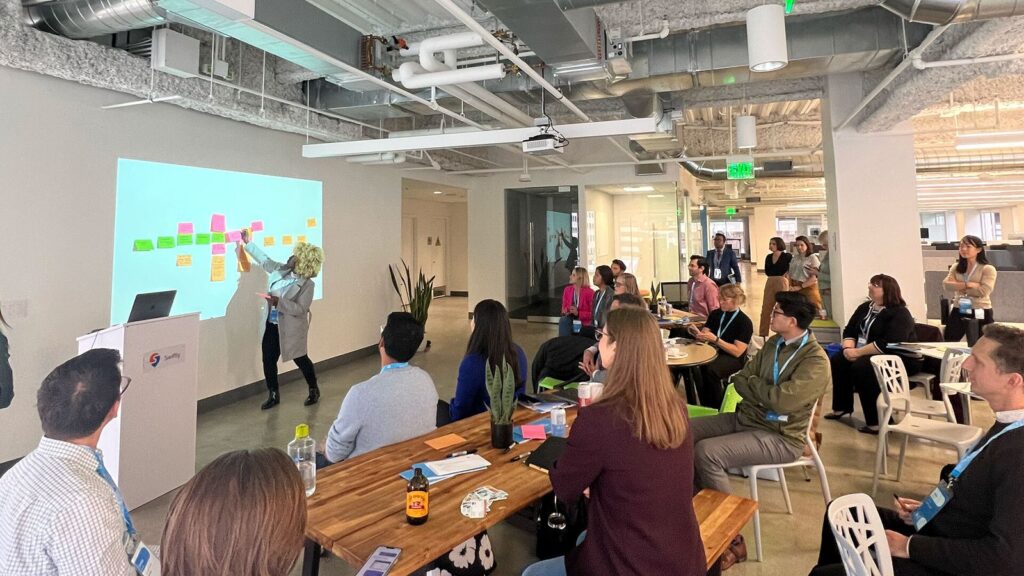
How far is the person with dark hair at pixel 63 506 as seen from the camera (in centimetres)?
102

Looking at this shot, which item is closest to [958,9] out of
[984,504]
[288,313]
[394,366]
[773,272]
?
[984,504]

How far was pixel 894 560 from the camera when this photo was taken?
1491 millimetres

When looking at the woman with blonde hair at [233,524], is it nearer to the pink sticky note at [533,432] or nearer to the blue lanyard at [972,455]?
the pink sticky note at [533,432]

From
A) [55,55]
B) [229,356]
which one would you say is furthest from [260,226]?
[55,55]

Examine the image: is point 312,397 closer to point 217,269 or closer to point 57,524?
point 217,269

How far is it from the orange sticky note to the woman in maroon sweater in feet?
2.30

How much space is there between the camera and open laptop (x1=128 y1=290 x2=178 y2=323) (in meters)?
2.90

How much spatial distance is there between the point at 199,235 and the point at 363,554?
4.28 meters

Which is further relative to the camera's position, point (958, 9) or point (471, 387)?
point (471, 387)

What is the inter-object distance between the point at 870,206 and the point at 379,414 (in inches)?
219

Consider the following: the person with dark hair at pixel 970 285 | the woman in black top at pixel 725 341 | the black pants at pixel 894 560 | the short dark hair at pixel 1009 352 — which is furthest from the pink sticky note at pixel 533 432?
the person with dark hair at pixel 970 285

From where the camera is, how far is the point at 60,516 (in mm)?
1037

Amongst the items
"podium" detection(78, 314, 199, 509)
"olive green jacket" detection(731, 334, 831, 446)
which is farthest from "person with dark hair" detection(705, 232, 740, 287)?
"podium" detection(78, 314, 199, 509)

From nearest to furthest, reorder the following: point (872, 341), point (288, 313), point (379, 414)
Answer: point (379, 414) → point (872, 341) → point (288, 313)
